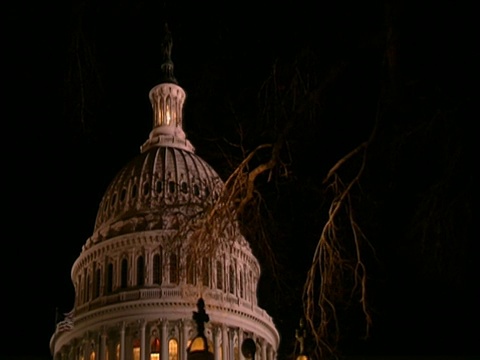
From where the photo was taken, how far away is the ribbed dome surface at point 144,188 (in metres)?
83.4

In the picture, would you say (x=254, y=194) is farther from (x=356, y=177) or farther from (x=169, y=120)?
(x=169, y=120)

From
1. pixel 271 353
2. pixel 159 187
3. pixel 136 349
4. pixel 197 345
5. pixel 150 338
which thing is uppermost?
pixel 159 187

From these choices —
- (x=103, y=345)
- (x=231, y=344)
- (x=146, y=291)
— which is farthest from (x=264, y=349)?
(x=103, y=345)

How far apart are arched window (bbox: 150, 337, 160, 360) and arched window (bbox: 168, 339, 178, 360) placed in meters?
0.85

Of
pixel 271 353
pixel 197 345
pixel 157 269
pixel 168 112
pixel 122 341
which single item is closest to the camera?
pixel 197 345

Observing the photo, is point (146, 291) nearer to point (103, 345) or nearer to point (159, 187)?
point (103, 345)

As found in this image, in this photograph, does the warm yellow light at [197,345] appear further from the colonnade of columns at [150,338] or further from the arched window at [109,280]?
the arched window at [109,280]

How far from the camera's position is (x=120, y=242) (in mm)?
83938

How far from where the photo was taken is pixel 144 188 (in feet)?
286

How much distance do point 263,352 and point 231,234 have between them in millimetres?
69843

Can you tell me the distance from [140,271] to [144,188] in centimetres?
734

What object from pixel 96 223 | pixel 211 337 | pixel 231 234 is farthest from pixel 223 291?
pixel 231 234

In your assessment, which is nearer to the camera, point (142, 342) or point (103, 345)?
point (142, 342)

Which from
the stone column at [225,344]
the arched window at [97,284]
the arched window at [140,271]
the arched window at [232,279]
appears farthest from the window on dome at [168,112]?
the stone column at [225,344]
